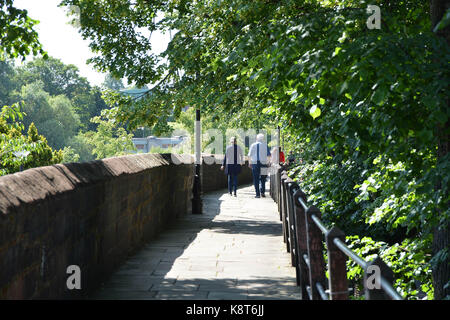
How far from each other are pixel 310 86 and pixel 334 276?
2.11 metres

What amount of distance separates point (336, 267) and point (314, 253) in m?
1.06

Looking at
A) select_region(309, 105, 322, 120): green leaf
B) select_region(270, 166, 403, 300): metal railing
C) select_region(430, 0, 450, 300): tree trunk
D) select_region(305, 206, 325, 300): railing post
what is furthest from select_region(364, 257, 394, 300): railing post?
select_region(430, 0, 450, 300): tree trunk

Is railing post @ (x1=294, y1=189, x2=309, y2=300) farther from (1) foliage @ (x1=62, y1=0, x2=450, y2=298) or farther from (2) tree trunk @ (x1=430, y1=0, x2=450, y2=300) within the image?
(2) tree trunk @ (x1=430, y1=0, x2=450, y2=300)

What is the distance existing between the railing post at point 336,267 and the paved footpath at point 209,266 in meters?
2.37

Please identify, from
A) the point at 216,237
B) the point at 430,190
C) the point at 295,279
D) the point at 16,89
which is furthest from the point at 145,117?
the point at 16,89

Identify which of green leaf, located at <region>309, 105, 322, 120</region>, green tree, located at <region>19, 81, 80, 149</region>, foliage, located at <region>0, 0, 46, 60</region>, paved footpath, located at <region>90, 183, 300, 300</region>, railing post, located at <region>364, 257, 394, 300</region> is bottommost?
paved footpath, located at <region>90, 183, 300, 300</region>

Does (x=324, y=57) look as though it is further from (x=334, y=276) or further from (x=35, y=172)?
(x=35, y=172)

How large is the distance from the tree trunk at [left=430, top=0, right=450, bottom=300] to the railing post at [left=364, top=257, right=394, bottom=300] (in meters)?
2.49

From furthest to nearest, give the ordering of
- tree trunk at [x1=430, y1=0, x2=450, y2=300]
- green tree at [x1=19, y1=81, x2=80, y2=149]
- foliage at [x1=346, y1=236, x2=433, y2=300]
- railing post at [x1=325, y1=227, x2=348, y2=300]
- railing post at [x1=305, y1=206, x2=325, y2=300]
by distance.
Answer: green tree at [x1=19, y1=81, x2=80, y2=149], foliage at [x1=346, y1=236, x2=433, y2=300], tree trunk at [x1=430, y1=0, x2=450, y2=300], railing post at [x1=305, y1=206, x2=325, y2=300], railing post at [x1=325, y1=227, x2=348, y2=300]

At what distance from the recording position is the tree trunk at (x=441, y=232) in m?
4.72

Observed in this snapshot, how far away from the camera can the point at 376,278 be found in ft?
7.20

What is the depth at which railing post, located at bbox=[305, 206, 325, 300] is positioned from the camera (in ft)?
13.8

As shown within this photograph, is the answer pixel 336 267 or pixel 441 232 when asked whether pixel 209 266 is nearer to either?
pixel 441 232

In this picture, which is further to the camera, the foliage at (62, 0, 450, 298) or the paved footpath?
the paved footpath
